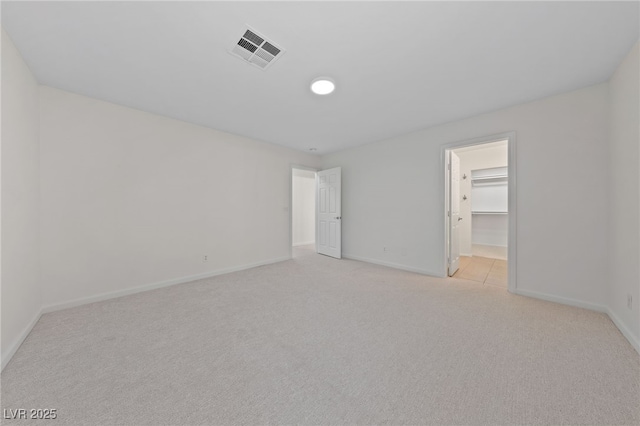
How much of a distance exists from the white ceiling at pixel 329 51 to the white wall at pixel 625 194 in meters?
0.25

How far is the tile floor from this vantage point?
337cm

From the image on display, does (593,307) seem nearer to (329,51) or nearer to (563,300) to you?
(563,300)

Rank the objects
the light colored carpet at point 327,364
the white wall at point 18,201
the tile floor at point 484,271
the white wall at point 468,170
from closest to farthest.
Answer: the light colored carpet at point 327,364, the white wall at point 18,201, the tile floor at point 484,271, the white wall at point 468,170

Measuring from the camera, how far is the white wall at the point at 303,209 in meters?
6.99

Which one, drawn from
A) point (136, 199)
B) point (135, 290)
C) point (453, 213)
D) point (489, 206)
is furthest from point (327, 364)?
point (489, 206)

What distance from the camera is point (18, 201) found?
1.88m

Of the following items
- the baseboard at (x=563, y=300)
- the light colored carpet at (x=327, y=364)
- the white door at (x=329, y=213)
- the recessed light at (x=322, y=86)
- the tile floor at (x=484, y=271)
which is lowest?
the light colored carpet at (x=327, y=364)

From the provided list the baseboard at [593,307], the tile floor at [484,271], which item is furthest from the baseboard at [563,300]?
the tile floor at [484,271]

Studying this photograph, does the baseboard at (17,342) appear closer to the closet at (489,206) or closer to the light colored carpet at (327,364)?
the light colored carpet at (327,364)

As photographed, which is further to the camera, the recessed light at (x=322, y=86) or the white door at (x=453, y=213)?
the white door at (x=453, y=213)

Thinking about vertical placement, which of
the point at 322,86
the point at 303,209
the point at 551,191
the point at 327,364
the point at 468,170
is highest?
the point at 322,86

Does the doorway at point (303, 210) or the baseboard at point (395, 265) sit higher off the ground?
the doorway at point (303, 210)

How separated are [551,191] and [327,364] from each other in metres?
3.23

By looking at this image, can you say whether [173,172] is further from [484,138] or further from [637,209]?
[637,209]
